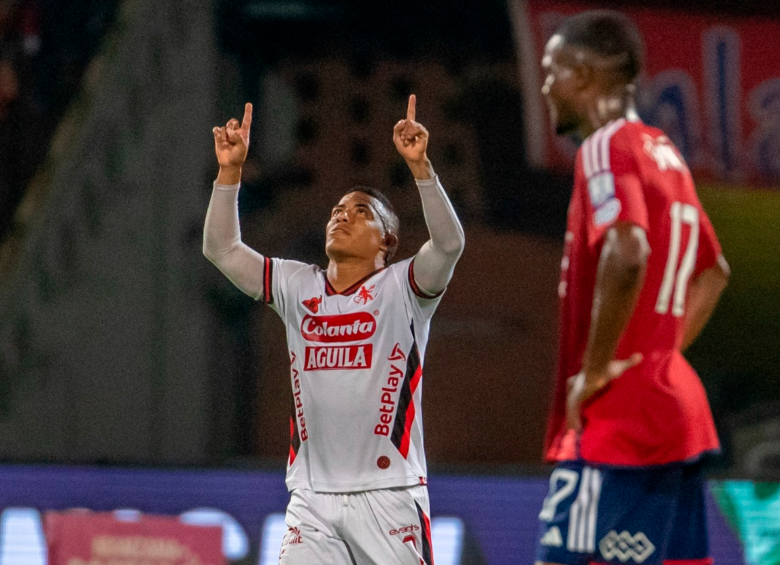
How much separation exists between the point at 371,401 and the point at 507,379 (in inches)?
130

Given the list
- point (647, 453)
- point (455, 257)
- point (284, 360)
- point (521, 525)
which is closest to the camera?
point (647, 453)

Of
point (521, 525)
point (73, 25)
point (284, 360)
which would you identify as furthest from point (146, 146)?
point (521, 525)

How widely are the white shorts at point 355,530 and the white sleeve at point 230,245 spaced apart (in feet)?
2.07

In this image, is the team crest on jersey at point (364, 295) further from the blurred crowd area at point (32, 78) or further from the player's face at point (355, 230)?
the blurred crowd area at point (32, 78)

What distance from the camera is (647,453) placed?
242 cm

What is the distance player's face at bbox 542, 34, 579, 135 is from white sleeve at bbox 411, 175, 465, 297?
366 mm

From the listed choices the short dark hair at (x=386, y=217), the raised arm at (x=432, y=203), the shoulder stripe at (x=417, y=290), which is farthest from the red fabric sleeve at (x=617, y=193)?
the short dark hair at (x=386, y=217)

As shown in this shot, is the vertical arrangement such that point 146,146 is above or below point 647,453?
above

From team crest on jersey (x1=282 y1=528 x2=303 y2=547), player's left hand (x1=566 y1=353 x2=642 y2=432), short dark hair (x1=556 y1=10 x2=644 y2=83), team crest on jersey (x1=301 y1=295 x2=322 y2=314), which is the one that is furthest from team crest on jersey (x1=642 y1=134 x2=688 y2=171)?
team crest on jersey (x1=282 y1=528 x2=303 y2=547)

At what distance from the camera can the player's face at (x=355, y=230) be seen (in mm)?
3074

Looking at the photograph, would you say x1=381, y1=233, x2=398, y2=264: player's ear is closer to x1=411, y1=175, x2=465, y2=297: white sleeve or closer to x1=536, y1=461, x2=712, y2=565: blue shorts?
x1=411, y1=175, x2=465, y2=297: white sleeve

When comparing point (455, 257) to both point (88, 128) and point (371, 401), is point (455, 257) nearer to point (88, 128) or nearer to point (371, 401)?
point (371, 401)

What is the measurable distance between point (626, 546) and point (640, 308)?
0.52m

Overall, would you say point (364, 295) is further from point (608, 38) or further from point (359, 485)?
point (608, 38)
